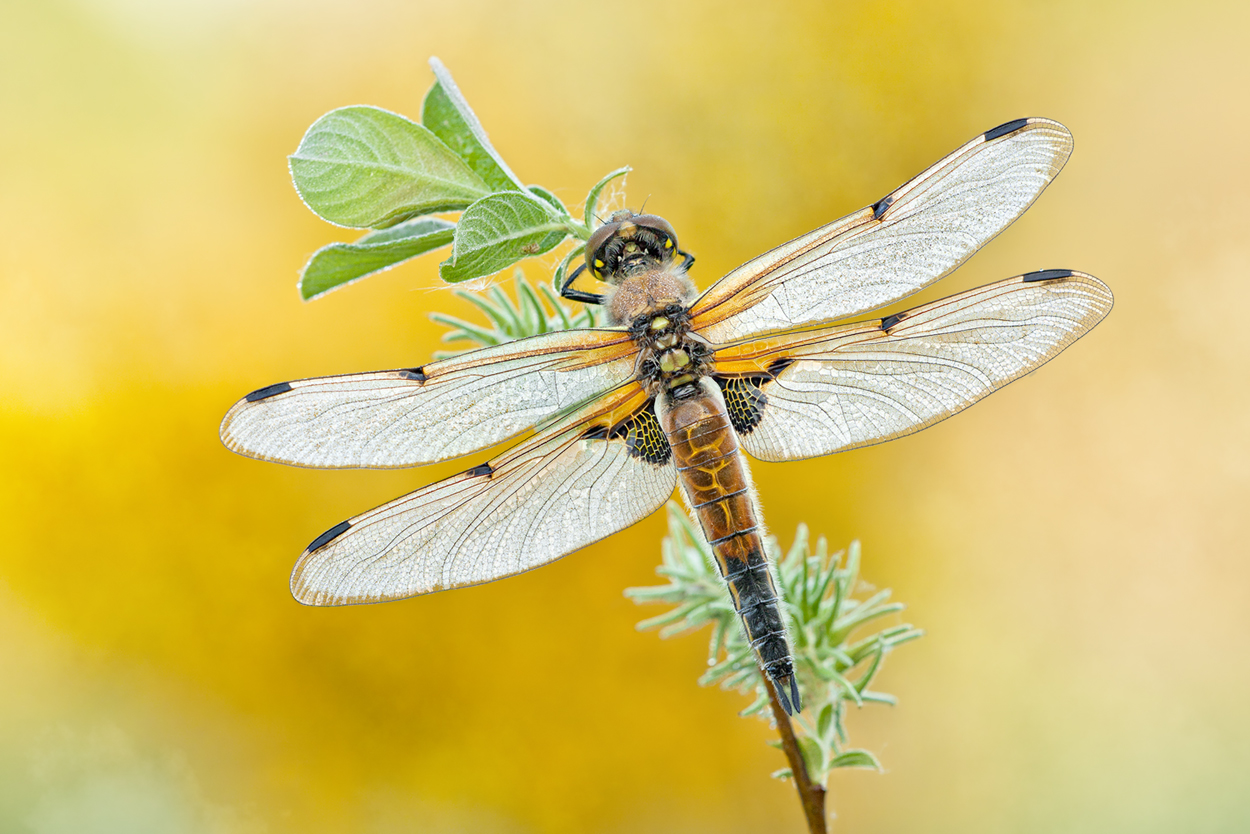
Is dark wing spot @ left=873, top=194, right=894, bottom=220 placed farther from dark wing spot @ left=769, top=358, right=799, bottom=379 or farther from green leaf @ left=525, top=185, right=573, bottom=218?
green leaf @ left=525, top=185, right=573, bottom=218

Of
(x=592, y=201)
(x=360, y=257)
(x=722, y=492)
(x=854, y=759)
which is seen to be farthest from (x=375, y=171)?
(x=854, y=759)

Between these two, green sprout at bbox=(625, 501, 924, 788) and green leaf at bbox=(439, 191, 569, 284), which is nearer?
green leaf at bbox=(439, 191, 569, 284)

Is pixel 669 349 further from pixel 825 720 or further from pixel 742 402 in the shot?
pixel 825 720

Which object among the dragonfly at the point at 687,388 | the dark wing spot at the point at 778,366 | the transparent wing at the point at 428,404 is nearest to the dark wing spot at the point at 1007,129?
the dragonfly at the point at 687,388

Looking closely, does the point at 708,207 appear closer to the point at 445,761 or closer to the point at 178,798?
the point at 445,761

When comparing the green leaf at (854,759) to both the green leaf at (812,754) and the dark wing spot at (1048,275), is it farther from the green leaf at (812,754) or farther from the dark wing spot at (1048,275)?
the dark wing spot at (1048,275)

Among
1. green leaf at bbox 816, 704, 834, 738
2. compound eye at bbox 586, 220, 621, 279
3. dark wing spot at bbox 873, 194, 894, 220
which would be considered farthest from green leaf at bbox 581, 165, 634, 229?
green leaf at bbox 816, 704, 834, 738
